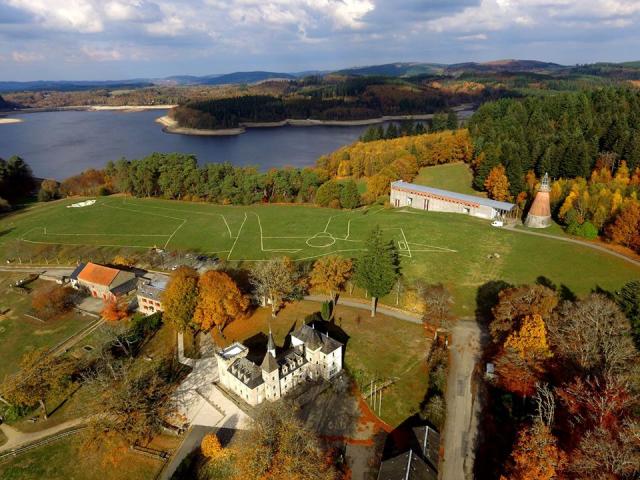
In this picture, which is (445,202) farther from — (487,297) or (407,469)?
(407,469)

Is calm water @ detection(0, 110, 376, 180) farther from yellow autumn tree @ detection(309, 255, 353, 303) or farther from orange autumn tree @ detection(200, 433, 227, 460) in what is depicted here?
orange autumn tree @ detection(200, 433, 227, 460)

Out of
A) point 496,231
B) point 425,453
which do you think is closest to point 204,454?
point 425,453

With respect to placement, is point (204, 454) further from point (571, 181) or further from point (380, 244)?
point (571, 181)

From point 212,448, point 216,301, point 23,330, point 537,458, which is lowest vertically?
point 23,330

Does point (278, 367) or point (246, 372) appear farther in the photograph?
point (278, 367)

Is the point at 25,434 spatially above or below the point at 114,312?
below

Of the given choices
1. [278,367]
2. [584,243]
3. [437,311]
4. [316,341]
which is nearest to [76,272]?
[278,367]
